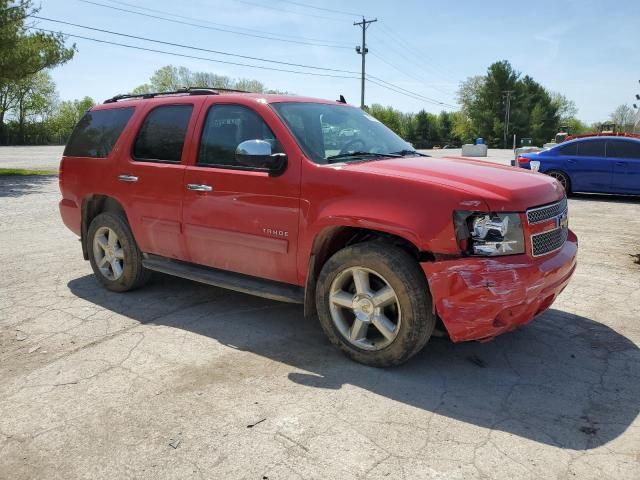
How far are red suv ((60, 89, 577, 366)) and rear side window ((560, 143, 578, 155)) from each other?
9760mm

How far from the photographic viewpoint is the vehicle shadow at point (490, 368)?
3025 mm

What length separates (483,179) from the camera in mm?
3514

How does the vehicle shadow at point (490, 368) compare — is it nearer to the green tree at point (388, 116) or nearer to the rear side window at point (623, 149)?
the rear side window at point (623, 149)

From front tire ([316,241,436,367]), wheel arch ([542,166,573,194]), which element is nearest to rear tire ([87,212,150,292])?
front tire ([316,241,436,367])

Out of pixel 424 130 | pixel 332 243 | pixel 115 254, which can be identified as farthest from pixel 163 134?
pixel 424 130

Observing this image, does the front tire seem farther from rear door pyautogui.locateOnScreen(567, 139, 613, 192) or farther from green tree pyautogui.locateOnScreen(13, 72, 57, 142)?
green tree pyautogui.locateOnScreen(13, 72, 57, 142)

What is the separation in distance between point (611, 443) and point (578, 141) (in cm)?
1169

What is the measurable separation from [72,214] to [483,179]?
4.37 metres

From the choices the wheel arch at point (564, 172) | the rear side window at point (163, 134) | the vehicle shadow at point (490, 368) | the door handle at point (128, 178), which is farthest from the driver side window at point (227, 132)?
the wheel arch at point (564, 172)

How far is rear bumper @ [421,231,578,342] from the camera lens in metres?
→ 3.16

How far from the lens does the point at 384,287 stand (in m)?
3.58

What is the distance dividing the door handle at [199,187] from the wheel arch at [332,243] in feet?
3.63

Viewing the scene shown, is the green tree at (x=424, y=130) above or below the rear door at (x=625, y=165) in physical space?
above

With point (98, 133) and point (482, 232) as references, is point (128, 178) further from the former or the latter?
point (482, 232)
